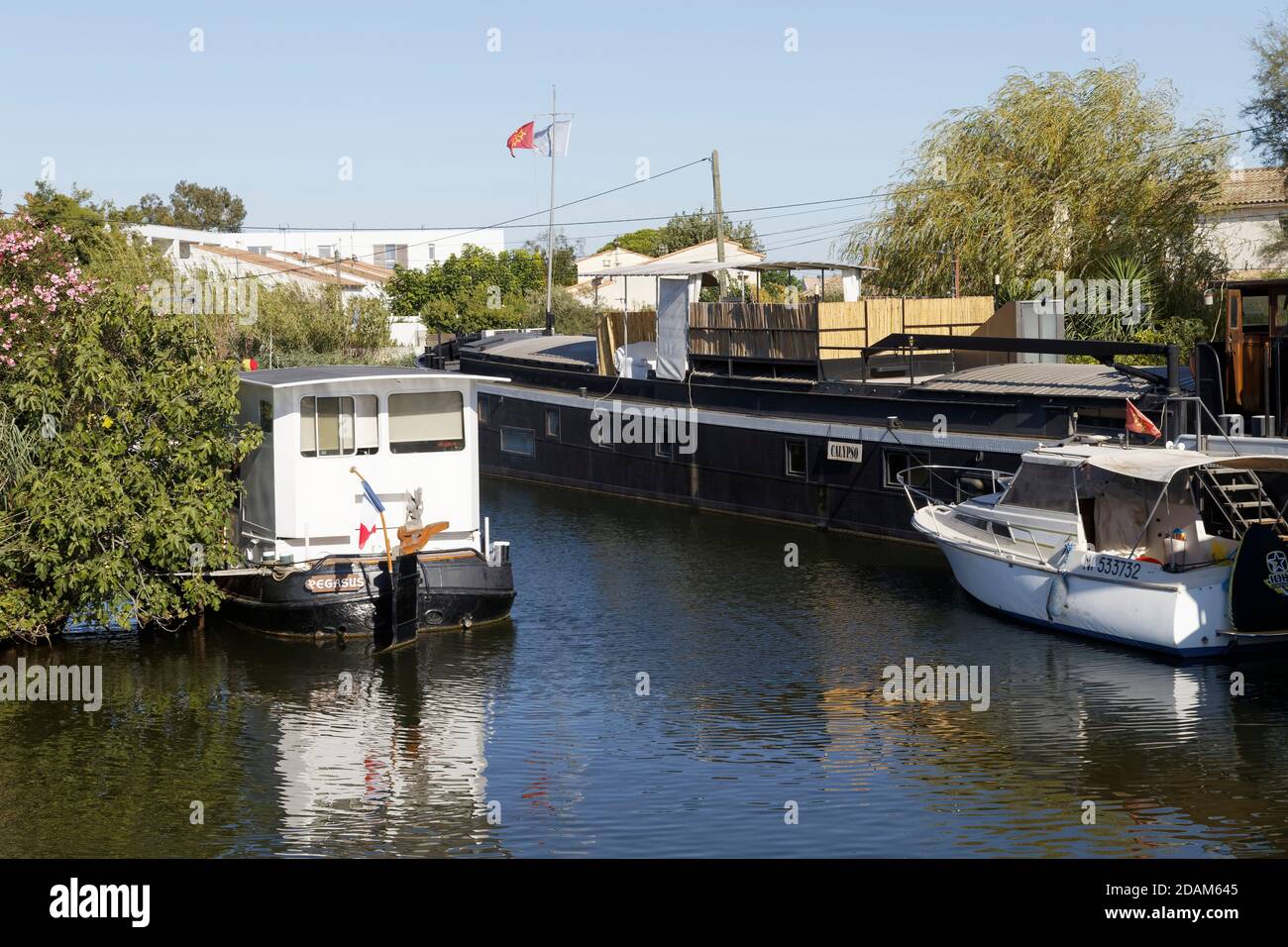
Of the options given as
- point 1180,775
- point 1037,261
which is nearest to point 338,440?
point 1180,775

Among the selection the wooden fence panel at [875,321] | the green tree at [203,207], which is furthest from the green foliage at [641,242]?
the wooden fence panel at [875,321]

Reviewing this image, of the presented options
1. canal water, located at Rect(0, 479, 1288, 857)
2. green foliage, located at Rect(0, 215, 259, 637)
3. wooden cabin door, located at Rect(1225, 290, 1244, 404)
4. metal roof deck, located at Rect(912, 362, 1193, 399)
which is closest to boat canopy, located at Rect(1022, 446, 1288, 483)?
canal water, located at Rect(0, 479, 1288, 857)

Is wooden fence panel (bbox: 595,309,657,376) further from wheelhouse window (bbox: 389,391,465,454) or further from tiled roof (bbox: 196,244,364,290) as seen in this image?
tiled roof (bbox: 196,244,364,290)

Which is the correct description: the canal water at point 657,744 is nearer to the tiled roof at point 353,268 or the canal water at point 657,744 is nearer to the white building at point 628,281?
the white building at point 628,281

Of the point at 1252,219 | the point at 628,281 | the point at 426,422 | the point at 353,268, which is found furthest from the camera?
the point at 353,268

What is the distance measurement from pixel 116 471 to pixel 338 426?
10.7 feet

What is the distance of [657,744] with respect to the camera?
54.4 ft

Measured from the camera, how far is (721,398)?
3350cm

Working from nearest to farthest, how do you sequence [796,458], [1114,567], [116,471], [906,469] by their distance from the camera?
[116,471] → [1114,567] → [906,469] → [796,458]

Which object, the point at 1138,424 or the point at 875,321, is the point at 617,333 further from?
the point at 1138,424

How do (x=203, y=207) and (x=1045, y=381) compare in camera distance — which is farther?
(x=203, y=207)

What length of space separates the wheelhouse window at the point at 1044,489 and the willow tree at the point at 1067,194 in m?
16.2

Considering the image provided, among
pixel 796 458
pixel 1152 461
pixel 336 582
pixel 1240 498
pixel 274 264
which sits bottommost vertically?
pixel 336 582

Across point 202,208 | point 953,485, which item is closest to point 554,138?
point 953,485
